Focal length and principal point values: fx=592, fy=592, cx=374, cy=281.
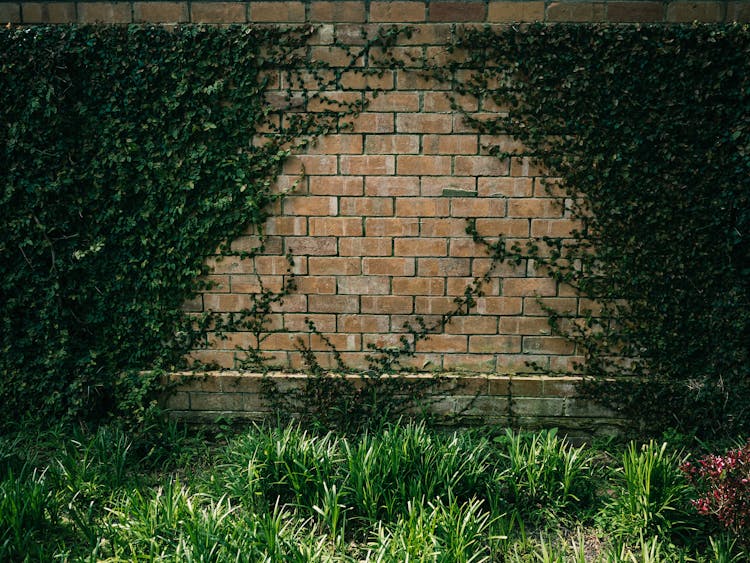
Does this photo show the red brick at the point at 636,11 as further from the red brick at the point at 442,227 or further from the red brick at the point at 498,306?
the red brick at the point at 498,306

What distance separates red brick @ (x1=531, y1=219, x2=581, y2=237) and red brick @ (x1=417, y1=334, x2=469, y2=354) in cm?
76

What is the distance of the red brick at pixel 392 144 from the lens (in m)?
3.39

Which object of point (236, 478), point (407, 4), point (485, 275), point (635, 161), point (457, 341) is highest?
point (407, 4)

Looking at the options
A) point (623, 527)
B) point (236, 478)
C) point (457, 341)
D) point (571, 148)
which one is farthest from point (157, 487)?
point (571, 148)

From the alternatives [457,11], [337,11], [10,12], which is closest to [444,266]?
[457,11]

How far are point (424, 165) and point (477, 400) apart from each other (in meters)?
1.44

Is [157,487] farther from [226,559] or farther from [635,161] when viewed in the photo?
[635,161]

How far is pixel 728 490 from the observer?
8.46 ft

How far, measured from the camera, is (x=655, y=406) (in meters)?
3.50

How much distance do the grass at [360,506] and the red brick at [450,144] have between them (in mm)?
1601

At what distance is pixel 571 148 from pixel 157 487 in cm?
297

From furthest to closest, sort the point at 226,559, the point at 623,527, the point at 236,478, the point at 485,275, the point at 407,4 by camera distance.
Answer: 1. the point at 485,275
2. the point at 407,4
3. the point at 236,478
4. the point at 623,527
5. the point at 226,559

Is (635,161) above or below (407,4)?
below

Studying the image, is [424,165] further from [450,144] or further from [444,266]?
[444,266]
